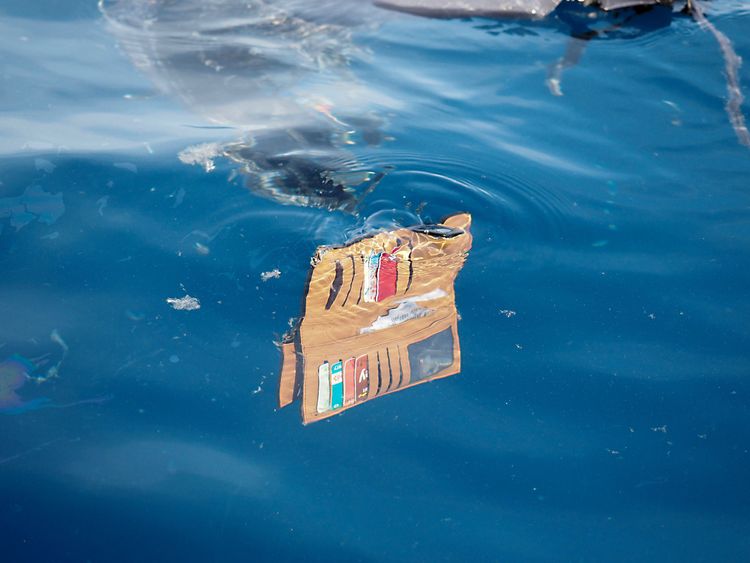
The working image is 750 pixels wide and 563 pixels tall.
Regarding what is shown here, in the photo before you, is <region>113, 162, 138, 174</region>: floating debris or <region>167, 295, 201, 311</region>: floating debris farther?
<region>113, 162, 138, 174</region>: floating debris

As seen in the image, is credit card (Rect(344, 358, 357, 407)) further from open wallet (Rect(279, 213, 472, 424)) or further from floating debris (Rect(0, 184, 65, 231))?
floating debris (Rect(0, 184, 65, 231))

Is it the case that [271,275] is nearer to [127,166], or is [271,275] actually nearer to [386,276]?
[386,276]

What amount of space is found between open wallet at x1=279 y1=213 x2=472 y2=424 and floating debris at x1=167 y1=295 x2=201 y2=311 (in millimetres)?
301

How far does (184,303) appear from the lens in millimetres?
1767

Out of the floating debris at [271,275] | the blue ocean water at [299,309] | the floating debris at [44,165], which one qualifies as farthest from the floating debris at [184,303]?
the floating debris at [44,165]

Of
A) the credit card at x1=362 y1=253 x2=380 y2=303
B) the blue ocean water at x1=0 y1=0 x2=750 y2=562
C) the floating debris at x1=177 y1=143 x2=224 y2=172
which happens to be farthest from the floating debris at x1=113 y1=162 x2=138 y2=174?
the credit card at x1=362 y1=253 x2=380 y2=303

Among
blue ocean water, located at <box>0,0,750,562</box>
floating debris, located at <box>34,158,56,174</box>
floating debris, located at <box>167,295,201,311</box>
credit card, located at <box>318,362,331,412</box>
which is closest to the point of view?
blue ocean water, located at <box>0,0,750,562</box>

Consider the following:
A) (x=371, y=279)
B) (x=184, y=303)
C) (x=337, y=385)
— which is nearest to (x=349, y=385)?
(x=337, y=385)

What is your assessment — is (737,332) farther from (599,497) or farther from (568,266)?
(599,497)

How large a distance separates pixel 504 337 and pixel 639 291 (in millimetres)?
513

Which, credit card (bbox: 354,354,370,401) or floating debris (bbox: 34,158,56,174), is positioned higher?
floating debris (bbox: 34,158,56,174)

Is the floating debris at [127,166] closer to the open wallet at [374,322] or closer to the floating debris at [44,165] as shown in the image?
the floating debris at [44,165]

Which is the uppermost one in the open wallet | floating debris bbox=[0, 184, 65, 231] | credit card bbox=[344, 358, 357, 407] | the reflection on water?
the reflection on water

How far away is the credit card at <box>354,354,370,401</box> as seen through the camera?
1632 millimetres
